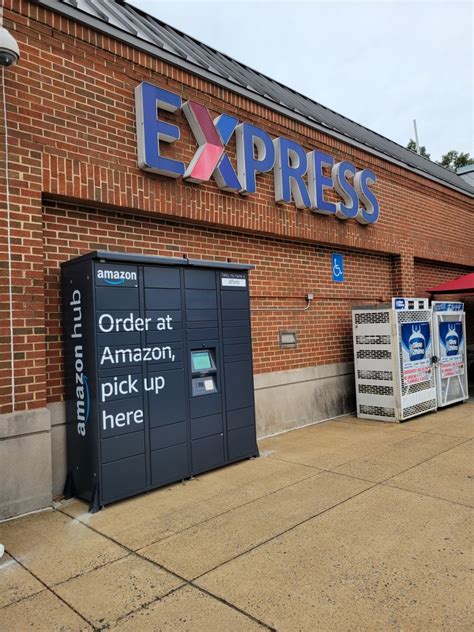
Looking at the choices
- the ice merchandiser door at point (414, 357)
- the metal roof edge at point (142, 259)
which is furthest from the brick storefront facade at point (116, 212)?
the ice merchandiser door at point (414, 357)

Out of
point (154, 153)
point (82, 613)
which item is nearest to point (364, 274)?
Result: point (154, 153)

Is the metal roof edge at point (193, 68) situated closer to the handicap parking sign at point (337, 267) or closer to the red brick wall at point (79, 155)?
the red brick wall at point (79, 155)

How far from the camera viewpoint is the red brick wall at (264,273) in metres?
5.16

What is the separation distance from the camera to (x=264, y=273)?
7609 mm

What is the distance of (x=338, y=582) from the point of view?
308cm

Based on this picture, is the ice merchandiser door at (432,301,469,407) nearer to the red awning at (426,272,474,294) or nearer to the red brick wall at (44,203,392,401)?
the red awning at (426,272,474,294)

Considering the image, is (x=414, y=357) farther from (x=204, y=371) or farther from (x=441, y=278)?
(x=441, y=278)

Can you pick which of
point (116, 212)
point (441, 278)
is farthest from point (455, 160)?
point (116, 212)

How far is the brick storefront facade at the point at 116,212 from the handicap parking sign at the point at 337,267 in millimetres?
122

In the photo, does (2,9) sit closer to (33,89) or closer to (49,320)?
(33,89)

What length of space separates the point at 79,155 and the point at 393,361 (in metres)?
5.47

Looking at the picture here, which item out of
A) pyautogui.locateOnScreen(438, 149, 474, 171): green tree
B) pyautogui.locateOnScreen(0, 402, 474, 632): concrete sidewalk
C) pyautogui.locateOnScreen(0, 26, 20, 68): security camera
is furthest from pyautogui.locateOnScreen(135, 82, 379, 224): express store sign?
pyautogui.locateOnScreen(438, 149, 474, 171): green tree

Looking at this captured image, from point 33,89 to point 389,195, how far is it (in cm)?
738

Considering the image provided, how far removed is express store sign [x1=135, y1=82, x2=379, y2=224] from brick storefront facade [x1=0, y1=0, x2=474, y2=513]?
16 cm
